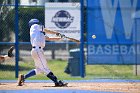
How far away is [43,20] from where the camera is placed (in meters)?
18.6

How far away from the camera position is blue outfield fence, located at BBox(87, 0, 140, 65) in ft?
60.1

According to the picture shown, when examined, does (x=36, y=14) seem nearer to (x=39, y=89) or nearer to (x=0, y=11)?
(x=0, y=11)

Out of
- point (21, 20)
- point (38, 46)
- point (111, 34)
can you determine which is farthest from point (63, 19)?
point (38, 46)

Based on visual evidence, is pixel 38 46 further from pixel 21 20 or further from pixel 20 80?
pixel 21 20

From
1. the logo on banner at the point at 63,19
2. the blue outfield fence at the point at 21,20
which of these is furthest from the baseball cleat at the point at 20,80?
the logo on banner at the point at 63,19

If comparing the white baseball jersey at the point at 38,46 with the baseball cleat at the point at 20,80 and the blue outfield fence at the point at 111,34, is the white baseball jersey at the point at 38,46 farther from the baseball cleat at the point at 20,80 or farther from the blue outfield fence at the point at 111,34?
the blue outfield fence at the point at 111,34

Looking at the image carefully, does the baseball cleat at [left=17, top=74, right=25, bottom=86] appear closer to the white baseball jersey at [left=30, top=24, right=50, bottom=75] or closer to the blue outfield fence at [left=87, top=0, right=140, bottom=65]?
the white baseball jersey at [left=30, top=24, right=50, bottom=75]

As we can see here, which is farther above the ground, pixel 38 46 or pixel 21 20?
pixel 21 20

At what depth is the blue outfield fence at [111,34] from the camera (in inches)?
722

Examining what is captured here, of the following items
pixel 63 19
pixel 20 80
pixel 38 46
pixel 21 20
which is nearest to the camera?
pixel 38 46

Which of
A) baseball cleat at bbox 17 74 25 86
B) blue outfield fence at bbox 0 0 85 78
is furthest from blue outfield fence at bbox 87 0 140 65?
baseball cleat at bbox 17 74 25 86

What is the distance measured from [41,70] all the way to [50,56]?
16.3 meters

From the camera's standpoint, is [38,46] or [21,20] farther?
[21,20]

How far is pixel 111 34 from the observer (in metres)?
18.4
